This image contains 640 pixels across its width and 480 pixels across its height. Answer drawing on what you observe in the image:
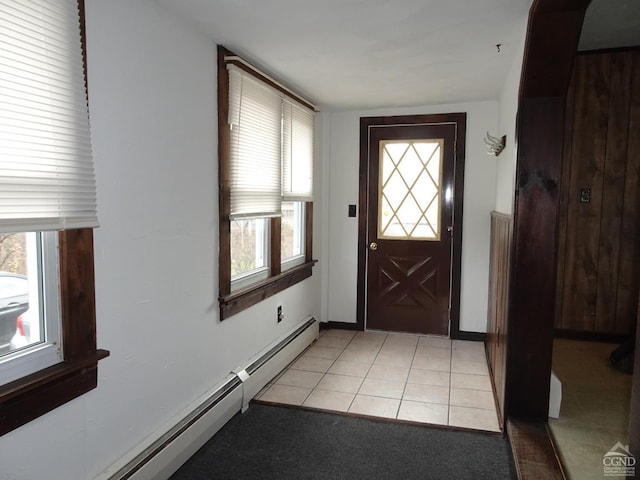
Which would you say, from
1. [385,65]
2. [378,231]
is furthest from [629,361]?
[385,65]

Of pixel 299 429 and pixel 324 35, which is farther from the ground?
pixel 324 35

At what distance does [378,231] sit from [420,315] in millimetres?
925

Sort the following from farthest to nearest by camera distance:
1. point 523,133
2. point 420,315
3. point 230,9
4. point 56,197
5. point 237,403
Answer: point 420,315, point 237,403, point 523,133, point 230,9, point 56,197

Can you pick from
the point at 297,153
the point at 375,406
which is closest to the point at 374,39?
the point at 297,153

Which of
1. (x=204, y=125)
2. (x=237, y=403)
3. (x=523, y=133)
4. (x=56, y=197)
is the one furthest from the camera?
(x=237, y=403)

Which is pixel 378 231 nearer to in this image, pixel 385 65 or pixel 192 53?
pixel 385 65

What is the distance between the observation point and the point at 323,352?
4.20 meters

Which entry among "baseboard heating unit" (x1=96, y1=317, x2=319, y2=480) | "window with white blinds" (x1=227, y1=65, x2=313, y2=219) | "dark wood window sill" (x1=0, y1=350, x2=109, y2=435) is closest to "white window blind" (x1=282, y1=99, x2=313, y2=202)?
"window with white blinds" (x1=227, y1=65, x2=313, y2=219)

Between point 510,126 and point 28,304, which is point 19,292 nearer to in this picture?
Answer: point 28,304

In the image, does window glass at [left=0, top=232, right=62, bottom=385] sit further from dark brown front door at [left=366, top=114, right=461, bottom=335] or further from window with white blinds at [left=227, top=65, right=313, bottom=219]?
dark brown front door at [left=366, top=114, right=461, bottom=335]

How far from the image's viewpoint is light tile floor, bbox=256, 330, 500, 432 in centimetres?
303

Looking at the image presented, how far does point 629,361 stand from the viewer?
3.40 meters

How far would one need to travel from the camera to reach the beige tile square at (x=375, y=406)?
299cm

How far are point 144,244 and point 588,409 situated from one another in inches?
103
